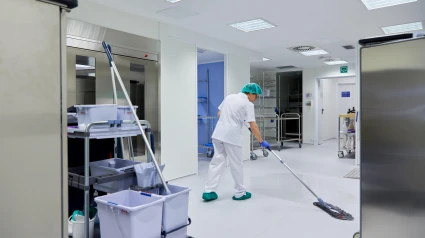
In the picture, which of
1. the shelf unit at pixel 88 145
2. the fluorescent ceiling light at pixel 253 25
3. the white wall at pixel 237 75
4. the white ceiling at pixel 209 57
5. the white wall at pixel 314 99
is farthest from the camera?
the white wall at pixel 314 99

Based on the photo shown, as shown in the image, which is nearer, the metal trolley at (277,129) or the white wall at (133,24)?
the white wall at (133,24)

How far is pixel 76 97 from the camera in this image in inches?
143

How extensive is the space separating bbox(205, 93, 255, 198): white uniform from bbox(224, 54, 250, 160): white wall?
2.30 meters

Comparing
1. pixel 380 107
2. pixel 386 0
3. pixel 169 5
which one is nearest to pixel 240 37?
pixel 169 5

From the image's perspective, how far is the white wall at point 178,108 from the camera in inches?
178

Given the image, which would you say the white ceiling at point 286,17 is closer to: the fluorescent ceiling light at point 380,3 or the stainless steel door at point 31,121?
the fluorescent ceiling light at point 380,3

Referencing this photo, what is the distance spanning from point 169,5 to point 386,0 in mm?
2733

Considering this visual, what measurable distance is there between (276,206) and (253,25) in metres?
2.91

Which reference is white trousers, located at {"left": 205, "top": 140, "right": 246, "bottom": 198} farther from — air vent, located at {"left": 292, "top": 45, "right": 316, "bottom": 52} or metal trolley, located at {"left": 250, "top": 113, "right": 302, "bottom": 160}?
→ metal trolley, located at {"left": 250, "top": 113, "right": 302, "bottom": 160}

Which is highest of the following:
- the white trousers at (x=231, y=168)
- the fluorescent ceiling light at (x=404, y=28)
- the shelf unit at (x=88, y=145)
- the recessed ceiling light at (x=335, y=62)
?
the recessed ceiling light at (x=335, y=62)

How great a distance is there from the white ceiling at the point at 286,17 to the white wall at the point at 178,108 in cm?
44

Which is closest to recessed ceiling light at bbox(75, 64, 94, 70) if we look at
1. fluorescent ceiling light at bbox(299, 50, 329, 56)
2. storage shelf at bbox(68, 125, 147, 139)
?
storage shelf at bbox(68, 125, 147, 139)

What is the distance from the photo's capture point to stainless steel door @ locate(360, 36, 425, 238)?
1.30 m

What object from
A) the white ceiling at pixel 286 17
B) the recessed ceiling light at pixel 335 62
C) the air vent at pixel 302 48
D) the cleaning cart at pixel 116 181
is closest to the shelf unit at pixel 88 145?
Answer: the cleaning cart at pixel 116 181
